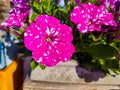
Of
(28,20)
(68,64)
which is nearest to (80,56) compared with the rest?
(68,64)

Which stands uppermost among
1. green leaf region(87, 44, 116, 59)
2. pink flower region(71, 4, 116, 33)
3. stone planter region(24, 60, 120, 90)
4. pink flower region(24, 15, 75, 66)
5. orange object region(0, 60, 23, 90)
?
pink flower region(71, 4, 116, 33)

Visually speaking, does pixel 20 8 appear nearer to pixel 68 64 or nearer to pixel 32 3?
pixel 32 3

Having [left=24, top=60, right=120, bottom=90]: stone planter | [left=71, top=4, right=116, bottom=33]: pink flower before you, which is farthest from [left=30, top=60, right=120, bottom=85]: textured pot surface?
[left=71, top=4, right=116, bottom=33]: pink flower

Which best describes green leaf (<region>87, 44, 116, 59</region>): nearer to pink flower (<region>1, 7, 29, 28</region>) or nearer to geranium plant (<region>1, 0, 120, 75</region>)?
geranium plant (<region>1, 0, 120, 75</region>)

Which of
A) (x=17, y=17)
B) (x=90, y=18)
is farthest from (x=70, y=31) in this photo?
(x=17, y=17)

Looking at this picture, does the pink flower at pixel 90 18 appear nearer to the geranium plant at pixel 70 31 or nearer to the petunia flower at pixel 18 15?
the geranium plant at pixel 70 31

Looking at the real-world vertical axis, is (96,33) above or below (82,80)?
above
